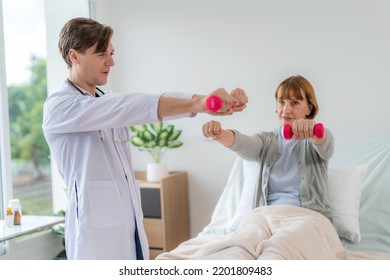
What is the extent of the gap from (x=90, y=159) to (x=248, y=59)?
165 cm

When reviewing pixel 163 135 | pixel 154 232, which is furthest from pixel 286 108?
pixel 154 232

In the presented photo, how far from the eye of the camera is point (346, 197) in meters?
2.10

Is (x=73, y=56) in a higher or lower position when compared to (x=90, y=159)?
higher

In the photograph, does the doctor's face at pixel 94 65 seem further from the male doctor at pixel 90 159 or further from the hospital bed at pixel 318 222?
the hospital bed at pixel 318 222

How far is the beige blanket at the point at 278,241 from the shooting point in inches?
56.3

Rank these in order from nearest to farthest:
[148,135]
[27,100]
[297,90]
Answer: [297,90], [27,100], [148,135]

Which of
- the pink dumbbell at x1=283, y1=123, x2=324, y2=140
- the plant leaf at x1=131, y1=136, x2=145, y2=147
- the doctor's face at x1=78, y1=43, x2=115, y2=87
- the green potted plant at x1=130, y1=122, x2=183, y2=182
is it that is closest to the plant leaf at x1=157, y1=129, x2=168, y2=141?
the green potted plant at x1=130, y1=122, x2=183, y2=182

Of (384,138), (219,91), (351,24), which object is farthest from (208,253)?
(351,24)

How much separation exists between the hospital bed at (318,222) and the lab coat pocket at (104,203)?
30 cm

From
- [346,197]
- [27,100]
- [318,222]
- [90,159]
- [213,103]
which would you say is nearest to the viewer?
[213,103]

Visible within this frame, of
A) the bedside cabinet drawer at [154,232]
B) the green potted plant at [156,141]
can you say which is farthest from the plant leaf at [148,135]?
the bedside cabinet drawer at [154,232]

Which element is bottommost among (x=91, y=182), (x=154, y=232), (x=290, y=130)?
(x=154, y=232)

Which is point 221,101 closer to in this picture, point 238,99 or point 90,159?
point 238,99

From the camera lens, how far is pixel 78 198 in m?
1.42
